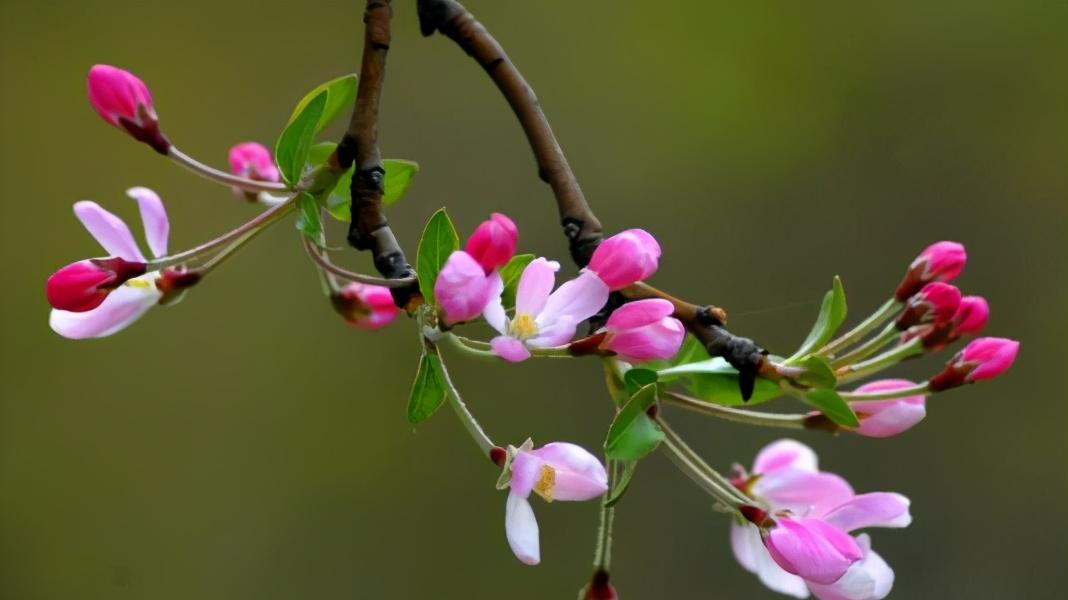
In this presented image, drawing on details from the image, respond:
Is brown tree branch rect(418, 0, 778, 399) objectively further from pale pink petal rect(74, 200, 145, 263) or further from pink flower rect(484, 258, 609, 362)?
pale pink petal rect(74, 200, 145, 263)

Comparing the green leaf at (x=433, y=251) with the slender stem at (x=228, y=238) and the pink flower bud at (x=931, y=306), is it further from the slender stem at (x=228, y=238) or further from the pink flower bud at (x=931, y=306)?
the pink flower bud at (x=931, y=306)

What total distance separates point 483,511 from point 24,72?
113cm

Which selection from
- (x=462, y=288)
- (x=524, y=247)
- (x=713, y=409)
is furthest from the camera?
(x=524, y=247)

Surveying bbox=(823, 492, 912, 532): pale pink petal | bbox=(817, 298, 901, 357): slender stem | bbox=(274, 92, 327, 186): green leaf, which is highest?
bbox=(274, 92, 327, 186): green leaf

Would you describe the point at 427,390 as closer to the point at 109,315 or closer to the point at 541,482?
the point at 541,482

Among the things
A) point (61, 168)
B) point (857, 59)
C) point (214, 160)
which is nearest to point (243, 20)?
point (214, 160)

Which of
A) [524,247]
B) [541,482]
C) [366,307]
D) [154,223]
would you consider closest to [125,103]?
[154,223]

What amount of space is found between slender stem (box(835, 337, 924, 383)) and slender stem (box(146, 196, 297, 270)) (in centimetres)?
30

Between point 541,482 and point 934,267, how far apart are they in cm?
27

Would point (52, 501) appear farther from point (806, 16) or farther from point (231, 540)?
point (806, 16)

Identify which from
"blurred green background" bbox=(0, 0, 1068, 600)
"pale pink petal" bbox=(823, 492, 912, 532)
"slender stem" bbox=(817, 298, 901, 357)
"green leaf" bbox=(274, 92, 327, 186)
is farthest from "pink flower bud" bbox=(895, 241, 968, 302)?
"blurred green background" bbox=(0, 0, 1068, 600)

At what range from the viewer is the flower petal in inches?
20.6

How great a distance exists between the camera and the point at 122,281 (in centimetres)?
49

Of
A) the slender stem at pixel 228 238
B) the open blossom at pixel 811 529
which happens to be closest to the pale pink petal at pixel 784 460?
the open blossom at pixel 811 529
